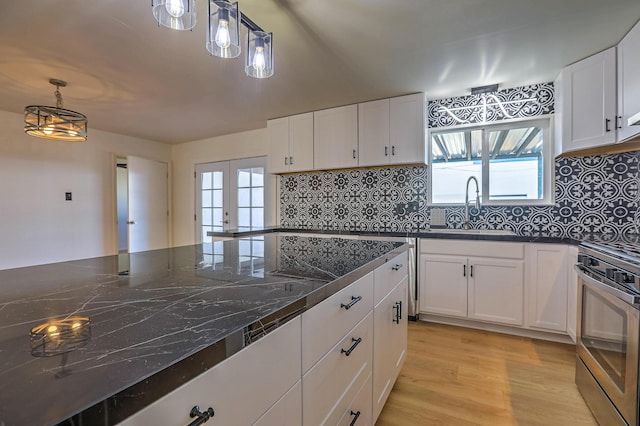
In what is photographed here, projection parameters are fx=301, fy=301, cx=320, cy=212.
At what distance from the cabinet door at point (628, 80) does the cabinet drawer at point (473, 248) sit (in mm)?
1024

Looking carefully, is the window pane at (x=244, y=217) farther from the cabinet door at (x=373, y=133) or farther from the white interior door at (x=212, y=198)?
the cabinet door at (x=373, y=133)

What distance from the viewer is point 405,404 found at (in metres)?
1.69

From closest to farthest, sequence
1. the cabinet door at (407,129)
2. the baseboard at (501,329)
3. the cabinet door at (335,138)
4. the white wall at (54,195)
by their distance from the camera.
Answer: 1. the baseboard at (501,329)
2. the cabinet door at (407,129)
3. the cabinet door at (335,138)
4. the white wall at (54,195)

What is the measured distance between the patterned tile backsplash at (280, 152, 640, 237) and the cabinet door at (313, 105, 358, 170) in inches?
12.5

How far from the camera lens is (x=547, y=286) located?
2.41m

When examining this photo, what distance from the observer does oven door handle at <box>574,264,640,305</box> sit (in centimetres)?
121

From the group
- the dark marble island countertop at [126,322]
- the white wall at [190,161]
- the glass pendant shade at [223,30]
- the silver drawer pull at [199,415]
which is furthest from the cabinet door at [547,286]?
the white wall at [190,161]

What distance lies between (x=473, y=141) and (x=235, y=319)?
3.22m

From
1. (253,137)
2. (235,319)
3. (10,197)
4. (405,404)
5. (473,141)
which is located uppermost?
(253,137)

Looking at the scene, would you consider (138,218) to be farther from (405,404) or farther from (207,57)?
(405,404)

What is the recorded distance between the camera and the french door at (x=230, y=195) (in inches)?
171

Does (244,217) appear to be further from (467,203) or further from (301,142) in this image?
(467,203)

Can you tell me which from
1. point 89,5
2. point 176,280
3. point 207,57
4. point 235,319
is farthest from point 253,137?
point 235,319

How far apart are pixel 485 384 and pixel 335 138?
2575mm
